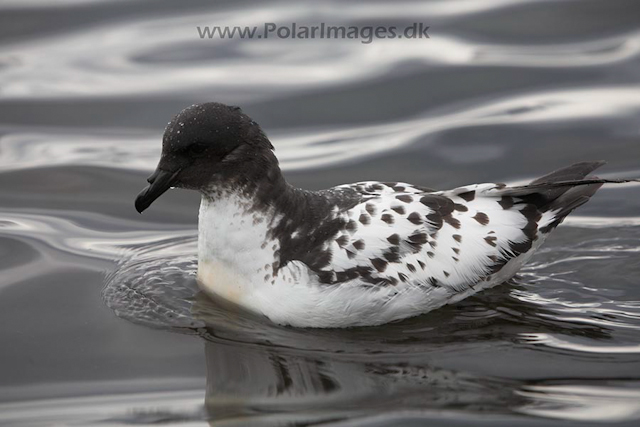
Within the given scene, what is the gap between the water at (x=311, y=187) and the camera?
648cm

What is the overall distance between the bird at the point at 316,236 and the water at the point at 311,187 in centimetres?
22

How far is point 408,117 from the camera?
1156 centimetres

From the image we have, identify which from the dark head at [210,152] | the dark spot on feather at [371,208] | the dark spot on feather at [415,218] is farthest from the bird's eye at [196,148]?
the dark spot on feather at [415,218]

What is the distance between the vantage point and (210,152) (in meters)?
7.14

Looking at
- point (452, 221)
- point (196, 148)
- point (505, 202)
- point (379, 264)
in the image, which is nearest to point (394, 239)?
point (379, 264)

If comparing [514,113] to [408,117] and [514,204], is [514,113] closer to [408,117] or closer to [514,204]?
[408,117]

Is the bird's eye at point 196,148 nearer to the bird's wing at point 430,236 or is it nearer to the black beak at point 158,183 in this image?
the black beak at point 158,183

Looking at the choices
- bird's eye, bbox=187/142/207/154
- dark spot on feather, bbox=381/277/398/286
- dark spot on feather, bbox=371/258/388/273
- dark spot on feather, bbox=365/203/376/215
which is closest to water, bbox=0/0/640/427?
dark spot on feather, bbox=381/277/398/286

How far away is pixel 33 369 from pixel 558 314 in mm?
3828

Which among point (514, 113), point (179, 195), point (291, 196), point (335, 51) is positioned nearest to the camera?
point (291, 196)

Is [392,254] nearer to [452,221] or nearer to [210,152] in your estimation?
[452,221]

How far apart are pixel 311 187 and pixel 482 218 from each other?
2.86m

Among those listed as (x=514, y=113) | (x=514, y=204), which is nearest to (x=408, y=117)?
(x=514, y=113)

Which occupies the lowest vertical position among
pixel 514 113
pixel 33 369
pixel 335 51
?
pixel 33 369
